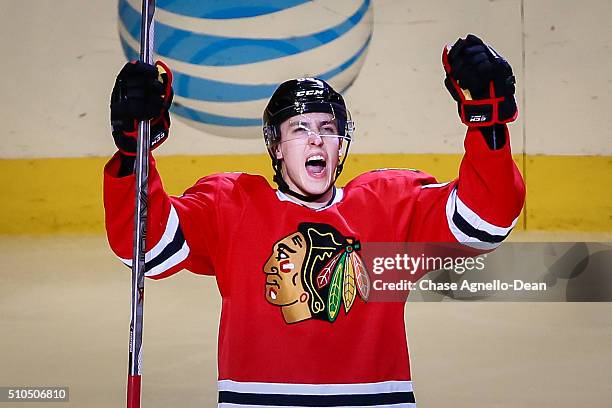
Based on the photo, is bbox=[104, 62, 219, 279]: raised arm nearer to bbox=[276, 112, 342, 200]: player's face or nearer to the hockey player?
the hockey player

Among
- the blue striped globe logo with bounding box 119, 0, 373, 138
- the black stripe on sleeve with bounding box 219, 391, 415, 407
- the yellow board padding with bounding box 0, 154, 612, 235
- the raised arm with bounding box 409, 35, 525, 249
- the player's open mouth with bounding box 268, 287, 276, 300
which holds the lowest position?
the black stripe on sleeve with bounding box 219, 391, 415, 407

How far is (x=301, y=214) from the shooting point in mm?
1917

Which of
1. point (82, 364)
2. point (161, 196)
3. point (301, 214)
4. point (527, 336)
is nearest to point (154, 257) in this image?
point (161, 196)

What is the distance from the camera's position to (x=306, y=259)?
1.88 m

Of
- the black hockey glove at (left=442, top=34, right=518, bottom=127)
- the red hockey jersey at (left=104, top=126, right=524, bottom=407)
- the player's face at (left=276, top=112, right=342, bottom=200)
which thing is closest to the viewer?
the black hockey glove at (left=442, top=34, right=518, bottom=127)

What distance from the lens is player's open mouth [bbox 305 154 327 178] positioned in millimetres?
1938

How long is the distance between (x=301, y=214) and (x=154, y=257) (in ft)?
0.91

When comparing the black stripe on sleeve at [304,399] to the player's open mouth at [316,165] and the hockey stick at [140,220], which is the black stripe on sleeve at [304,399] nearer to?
the hockey stick at [140,220]

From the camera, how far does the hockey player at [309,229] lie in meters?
1.78

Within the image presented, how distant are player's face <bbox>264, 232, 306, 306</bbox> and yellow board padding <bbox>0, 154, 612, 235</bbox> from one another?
3986 mm

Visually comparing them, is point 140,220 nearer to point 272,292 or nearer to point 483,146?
point 272,292

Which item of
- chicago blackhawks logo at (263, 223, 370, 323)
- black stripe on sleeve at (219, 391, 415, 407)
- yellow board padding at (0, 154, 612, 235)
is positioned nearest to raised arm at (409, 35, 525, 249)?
chicago blackhawks logo at (263, 223, 370, 323)

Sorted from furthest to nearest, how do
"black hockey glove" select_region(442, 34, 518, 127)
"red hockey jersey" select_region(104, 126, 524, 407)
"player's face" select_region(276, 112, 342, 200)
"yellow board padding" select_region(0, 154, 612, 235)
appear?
"yellow board padding" select_region(0, 154, 612, 235) → "player's face" select_region(276, 112, 342, 200) → "red hockey jersey" select_region(104, 126, 524, 407) → "black hockey glove" select_region(442, 34, 518, 127)

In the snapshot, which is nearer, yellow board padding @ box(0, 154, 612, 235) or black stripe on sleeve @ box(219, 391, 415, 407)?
black stripe on sleeve @ box(219, 391, 415, 407)
